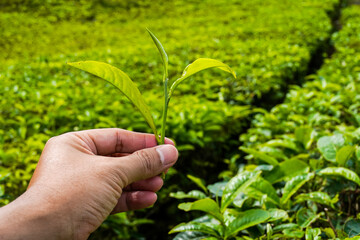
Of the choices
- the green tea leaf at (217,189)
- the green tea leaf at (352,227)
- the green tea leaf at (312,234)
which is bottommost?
the green tea leaf at (217,189)

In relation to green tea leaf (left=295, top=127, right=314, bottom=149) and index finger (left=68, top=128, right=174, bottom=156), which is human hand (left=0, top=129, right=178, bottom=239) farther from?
green tea leaf (left=295, top=127, right=314, bottom=149)

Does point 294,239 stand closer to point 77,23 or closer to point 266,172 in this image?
point 266,172

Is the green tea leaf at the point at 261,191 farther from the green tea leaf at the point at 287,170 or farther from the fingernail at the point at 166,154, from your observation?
the fingernail at the point at 166,154

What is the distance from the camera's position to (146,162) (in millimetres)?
1269

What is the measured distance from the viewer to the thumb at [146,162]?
1230 millimetres

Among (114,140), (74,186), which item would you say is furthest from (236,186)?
(74,186)

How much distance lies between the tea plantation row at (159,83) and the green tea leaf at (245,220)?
0.97m

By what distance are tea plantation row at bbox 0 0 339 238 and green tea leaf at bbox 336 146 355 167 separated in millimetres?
1209

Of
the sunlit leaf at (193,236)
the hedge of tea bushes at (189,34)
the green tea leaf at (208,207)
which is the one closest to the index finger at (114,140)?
the green tea leaf at (208,207)

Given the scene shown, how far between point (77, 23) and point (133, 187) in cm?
1155

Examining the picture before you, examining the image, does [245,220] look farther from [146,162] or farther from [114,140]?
[114,140]

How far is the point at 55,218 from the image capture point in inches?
41.5

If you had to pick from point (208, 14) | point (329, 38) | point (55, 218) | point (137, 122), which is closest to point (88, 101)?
point (137, 122)

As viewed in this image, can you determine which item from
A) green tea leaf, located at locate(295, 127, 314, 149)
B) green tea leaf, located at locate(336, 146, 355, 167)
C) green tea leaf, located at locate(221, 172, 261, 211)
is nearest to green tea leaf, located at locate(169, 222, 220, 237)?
green tea leaf, located at locate(221, 172, 261, 211)
